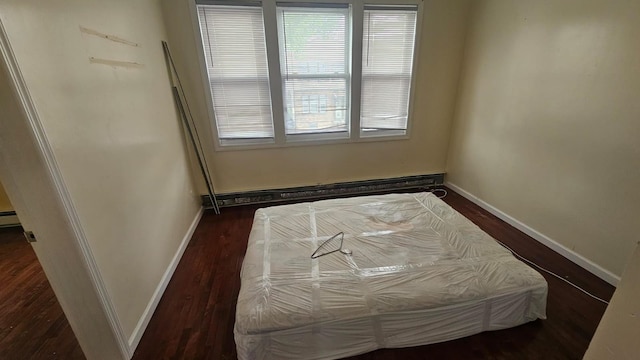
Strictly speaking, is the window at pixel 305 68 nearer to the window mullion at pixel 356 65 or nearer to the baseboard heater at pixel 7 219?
the window mullion at pixel 356 65

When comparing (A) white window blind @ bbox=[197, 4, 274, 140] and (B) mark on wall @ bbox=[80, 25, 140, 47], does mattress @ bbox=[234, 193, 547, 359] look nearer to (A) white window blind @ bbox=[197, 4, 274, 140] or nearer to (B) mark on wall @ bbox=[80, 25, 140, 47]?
(B) mark on wall @ bbox=[80, 25, 140, 47]

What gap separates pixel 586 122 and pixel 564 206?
26.9 inches

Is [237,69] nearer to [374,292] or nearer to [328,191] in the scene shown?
[328,191]

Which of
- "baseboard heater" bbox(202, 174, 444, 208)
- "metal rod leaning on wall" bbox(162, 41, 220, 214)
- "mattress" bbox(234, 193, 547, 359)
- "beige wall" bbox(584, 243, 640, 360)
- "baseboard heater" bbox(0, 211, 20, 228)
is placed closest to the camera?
"beige wall" bbox(584, 243, 640, 360)

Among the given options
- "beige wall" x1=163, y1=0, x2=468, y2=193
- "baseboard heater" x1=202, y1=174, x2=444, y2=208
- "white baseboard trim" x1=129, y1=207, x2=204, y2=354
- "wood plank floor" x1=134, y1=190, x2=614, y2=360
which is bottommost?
"wood plank floor" x1=134, y1=190, x2=614, y2=360

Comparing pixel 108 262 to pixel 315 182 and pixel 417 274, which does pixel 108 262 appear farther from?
pixel 315 182

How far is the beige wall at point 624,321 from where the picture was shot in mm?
501

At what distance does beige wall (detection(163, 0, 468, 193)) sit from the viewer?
290cm

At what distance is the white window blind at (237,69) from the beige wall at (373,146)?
0.52ft

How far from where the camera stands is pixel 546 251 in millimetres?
2252

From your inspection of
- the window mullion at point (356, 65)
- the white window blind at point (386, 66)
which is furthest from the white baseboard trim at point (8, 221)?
the white window blind at point (386, 66)

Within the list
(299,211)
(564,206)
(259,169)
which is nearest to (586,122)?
(564,206)

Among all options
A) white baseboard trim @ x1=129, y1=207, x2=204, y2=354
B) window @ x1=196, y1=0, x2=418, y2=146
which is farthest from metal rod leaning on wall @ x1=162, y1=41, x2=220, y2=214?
white baseboard trim @ x1=129, y1=207, x2=204, y2=354

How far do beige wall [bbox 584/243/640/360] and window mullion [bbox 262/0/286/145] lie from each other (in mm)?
2902
